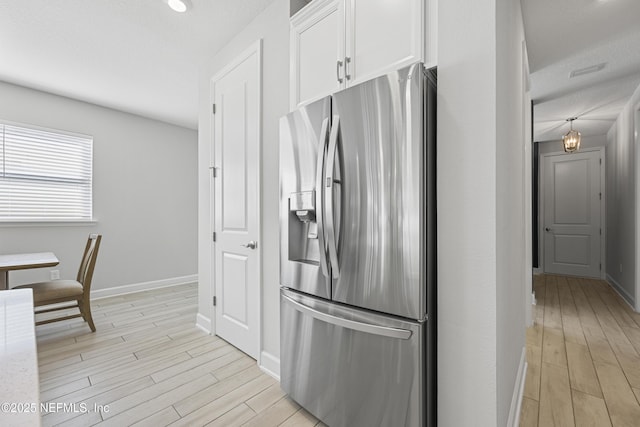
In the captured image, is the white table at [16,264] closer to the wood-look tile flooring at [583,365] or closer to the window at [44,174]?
the window at [44,174]

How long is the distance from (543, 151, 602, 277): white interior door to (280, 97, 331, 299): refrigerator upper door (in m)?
6.18

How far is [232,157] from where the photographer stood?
2607 mm

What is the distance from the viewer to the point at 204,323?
296 centimetres

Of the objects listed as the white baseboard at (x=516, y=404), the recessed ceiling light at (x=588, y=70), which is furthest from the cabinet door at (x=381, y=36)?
the recessed ceiling light at (x=588, y=70)

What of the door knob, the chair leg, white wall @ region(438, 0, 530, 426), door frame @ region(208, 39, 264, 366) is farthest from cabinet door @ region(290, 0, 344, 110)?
the chair leg

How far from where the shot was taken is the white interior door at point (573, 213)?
17.5 ft

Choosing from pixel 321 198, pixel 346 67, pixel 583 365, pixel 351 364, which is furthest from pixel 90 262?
pixel 583 365

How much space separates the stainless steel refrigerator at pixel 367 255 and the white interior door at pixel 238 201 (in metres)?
0.72

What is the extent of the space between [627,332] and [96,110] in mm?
6603

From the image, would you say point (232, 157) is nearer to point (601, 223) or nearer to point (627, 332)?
point (627, 332)

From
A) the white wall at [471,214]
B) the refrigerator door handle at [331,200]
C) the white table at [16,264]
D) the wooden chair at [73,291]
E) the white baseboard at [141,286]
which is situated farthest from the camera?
the white baseboard at [141,286]

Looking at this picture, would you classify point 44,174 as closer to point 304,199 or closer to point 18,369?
point 304,199

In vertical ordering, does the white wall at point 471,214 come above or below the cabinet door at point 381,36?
below

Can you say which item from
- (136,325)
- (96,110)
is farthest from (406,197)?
(96,110)
